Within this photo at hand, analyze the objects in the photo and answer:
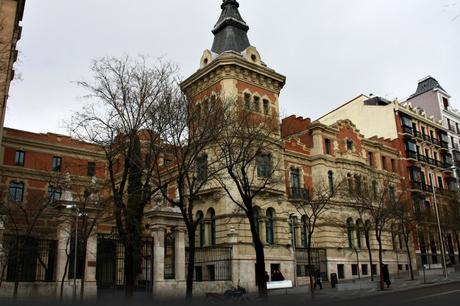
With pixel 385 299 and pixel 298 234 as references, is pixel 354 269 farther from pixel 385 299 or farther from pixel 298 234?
pixel 385 299

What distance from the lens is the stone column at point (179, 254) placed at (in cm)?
2094

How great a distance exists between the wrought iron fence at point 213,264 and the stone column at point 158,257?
280 inches

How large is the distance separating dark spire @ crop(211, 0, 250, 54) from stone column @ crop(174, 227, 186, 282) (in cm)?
1795

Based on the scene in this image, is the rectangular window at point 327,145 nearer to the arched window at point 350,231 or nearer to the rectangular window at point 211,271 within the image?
the arched window at point 350,231

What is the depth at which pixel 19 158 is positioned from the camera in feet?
122

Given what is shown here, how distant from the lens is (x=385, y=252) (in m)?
38.8

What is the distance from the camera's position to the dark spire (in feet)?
116

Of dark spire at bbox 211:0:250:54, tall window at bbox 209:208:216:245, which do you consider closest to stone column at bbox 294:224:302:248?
tall window at bbox 209:208:216:245

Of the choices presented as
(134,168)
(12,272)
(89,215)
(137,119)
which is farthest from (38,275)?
(137,119)

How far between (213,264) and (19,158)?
2012cm

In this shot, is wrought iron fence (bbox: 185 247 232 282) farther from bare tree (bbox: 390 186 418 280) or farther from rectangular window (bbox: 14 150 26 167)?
rectangular window (bbox: 14 150 26 167)

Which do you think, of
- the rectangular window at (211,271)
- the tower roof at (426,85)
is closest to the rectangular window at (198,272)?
the rectangular window at (211,271)

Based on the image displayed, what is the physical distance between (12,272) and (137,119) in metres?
11.7

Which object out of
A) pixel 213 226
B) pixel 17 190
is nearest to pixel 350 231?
pixel 213 226
